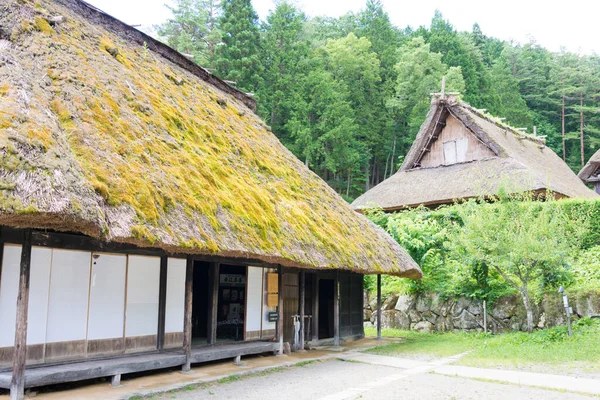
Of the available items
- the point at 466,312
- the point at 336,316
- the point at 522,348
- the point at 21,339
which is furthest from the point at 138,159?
the point at 466,312

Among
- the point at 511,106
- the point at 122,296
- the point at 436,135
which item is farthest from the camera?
the point at 511,106

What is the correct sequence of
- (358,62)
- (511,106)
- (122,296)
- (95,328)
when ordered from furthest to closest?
1. (511,106)
2. (358,62)
3. (122,296)
4. (95,328)

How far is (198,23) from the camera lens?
38.9m

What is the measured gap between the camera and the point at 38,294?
294 inches

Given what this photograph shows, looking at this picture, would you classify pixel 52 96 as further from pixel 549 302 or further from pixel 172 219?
pixel 549 302

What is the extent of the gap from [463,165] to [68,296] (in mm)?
19759

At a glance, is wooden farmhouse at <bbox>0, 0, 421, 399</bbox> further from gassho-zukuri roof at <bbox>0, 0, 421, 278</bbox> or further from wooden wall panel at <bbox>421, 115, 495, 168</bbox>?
wooden wall panel at <bbox>421, 115, 495, 168</bbox>

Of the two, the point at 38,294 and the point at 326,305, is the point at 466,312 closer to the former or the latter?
the point at 326,305

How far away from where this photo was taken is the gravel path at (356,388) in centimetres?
784

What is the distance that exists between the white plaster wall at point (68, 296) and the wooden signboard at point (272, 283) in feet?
16.0

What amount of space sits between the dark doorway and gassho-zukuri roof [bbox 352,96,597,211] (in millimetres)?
10446

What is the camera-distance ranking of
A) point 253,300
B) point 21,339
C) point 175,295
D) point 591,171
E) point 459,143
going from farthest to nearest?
point 591,171
point 459,143
point 253,300
point 175,295
point 21,339

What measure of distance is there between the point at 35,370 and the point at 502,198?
1328 cm

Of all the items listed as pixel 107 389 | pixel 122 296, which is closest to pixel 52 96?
pixel 122 296
